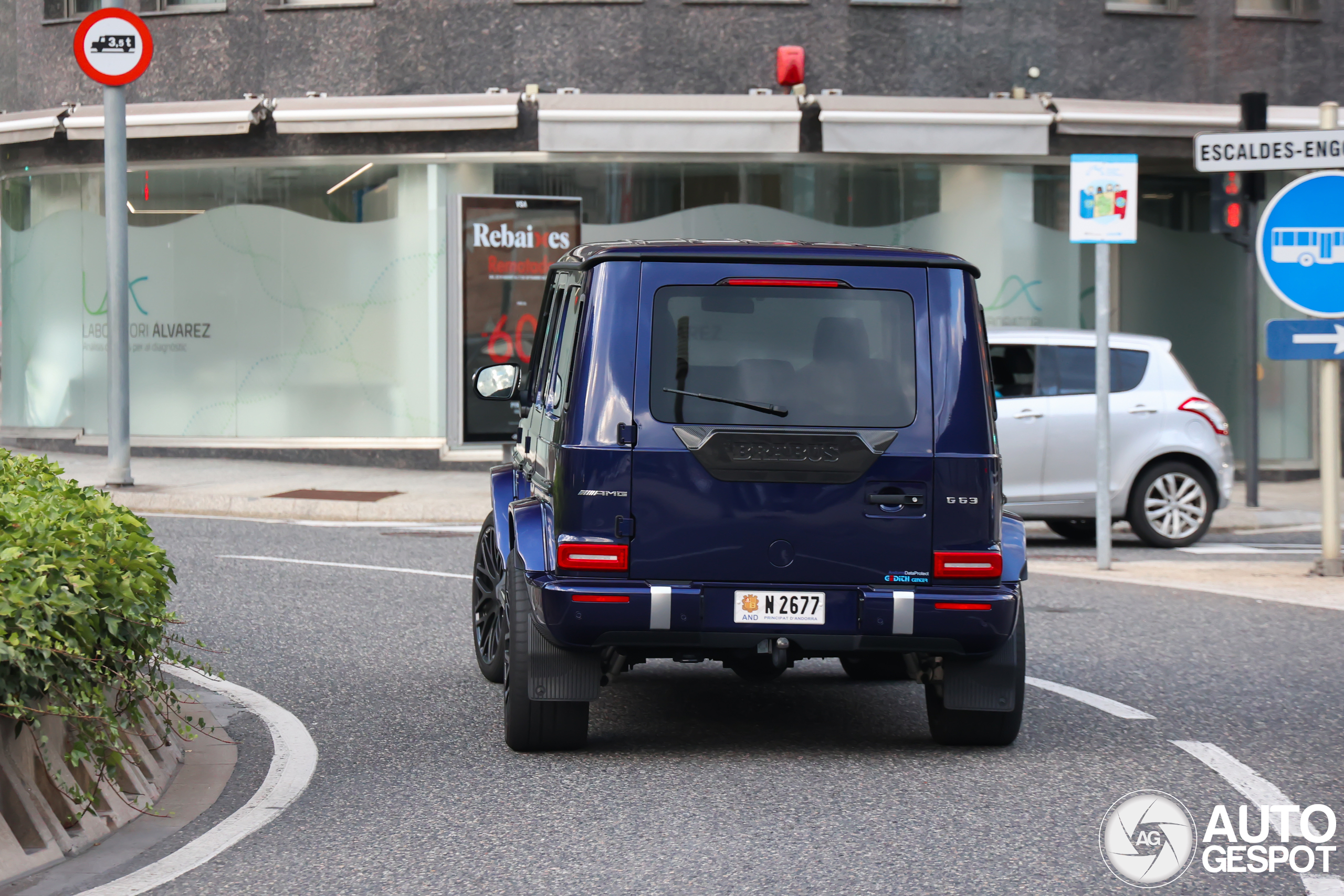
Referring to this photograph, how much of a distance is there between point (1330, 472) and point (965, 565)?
22.5ft

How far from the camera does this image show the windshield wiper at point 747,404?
596 centimetres

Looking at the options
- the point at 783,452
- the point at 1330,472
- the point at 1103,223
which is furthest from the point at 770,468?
the point at 1330,472

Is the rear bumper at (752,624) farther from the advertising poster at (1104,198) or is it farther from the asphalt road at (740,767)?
the advertising poster at (1104,198)

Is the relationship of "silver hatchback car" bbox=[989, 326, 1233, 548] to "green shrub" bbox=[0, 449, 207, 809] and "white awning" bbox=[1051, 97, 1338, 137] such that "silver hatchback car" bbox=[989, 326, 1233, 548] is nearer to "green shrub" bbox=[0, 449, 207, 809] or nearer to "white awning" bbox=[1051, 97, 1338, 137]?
"white awning" bbox=[1051, 97, 1338, 137]

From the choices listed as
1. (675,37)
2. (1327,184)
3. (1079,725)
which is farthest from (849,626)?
(675,37)

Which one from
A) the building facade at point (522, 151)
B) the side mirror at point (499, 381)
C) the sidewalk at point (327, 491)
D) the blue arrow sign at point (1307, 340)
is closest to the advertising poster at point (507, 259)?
the building facade at point (522, 151)

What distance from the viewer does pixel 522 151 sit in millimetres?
19734

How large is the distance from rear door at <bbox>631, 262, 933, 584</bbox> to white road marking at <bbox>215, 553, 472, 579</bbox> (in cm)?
548

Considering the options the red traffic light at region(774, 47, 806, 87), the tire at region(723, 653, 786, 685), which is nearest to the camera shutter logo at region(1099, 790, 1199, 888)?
the tire at region(723, 653, 786, 685)

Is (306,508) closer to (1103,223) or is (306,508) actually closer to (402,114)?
(402,114)

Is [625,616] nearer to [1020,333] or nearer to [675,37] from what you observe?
[1020,333]

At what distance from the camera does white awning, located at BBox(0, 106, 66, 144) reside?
20609 millimetres

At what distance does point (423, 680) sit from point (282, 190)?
45.1ft

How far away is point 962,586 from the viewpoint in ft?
19.6
